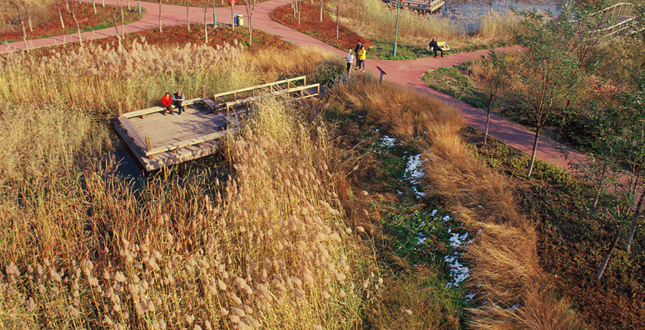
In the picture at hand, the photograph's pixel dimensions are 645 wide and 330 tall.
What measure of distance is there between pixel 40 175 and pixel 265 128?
4633 millimetres

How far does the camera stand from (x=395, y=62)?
1930cm

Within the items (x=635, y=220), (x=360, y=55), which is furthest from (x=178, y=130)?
(x=635, y=220)

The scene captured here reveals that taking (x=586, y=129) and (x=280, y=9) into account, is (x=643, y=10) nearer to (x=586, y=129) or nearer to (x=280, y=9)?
(x=586, y=129)

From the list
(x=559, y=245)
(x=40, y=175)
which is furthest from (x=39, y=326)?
(x=559, y=245)

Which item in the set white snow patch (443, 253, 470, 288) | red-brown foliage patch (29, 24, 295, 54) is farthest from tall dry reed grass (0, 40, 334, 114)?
white snow patch (443, 253, 470, 288)

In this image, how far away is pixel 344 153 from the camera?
9633 millimetres

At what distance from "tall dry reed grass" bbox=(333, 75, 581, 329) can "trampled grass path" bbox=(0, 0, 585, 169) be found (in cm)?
148

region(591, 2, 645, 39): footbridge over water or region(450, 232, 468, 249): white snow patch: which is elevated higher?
region(591, 2, 645, 39): footbridge over water

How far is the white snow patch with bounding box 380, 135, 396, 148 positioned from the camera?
10.3 m

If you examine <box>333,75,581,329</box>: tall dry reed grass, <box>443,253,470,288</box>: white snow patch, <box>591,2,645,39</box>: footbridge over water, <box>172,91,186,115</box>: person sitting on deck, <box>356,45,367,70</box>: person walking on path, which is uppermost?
<box>591,2,645,39</box>: footbridge over water

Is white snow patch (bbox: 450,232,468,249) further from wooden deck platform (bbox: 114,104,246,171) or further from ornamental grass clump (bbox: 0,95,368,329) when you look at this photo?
wooden deck platform (bbox: 114,104,246,171)

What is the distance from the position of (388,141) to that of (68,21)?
22.6 meters

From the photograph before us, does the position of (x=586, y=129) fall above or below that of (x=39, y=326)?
above

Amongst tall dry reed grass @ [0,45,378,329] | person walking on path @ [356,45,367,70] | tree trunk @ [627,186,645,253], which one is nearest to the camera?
tall dry reed grass @ [0,45,378,329]
